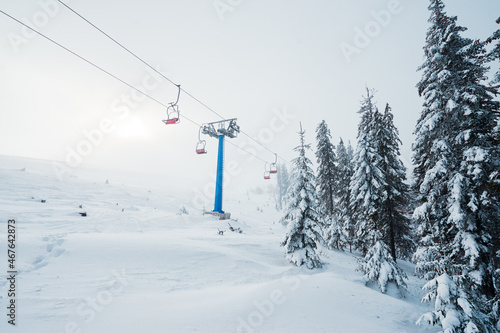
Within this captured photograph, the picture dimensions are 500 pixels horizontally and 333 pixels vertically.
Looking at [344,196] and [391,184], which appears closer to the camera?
[391,184]

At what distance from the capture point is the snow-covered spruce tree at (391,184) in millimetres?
17078

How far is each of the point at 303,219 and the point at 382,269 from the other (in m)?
5.15

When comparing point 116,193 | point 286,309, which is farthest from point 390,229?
point 116,193

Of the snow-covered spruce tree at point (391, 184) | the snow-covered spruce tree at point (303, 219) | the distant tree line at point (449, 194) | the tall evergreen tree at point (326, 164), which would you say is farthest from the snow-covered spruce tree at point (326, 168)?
the snow-covered spruce tree at point (303, 219)

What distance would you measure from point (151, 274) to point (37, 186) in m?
22.4

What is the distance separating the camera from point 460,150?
11.0m

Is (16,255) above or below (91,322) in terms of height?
above

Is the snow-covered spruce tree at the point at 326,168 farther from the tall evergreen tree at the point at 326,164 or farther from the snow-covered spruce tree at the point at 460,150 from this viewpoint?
the snow-covered spruce tree at the point at 460,150

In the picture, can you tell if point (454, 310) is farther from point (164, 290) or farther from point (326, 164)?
point (326, 164)

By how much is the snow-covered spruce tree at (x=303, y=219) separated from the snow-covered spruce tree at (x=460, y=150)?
220 inches

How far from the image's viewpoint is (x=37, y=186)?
75.2 feet

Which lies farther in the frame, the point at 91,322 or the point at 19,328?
the point at 91,322

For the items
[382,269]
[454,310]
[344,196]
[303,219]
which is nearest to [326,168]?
[344,196]

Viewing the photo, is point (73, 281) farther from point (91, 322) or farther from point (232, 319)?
point (232, 319)
